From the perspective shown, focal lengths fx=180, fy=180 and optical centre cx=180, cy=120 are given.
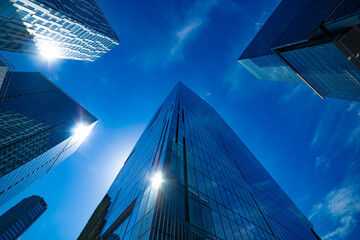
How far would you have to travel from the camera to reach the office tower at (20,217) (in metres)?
129

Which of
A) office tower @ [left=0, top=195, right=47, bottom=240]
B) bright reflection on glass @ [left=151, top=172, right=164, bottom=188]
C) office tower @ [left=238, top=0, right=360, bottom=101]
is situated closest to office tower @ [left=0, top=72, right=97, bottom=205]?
office tower @ [left=0, top=195, right=47, bottom=240]

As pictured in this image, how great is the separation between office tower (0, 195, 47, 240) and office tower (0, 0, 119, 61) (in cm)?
13786

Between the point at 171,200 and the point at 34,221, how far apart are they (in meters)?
200

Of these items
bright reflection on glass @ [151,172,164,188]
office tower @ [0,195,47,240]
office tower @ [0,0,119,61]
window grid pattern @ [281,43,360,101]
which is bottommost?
bright reflection on glass @ [151,172,164,188]

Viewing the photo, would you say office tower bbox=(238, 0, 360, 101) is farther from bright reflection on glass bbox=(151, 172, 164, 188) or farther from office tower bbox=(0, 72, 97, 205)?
office tower bbox=(0, 72, 97, 205)

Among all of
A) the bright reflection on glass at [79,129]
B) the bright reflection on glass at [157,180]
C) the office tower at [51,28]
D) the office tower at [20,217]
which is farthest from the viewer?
the office tower at [20,217]

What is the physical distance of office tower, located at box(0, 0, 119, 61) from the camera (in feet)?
137

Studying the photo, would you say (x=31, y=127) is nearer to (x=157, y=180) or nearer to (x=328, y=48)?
(x=157, y=180)

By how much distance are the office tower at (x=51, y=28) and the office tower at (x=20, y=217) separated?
452 feet

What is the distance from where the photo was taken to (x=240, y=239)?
51.1 ft

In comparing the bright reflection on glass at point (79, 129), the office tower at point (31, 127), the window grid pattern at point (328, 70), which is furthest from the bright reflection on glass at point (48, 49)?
the window grid pattern at point (328, 70)

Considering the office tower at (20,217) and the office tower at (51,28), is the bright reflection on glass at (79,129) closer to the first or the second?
the office tower at (51,28)

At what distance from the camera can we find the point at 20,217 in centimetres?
13850

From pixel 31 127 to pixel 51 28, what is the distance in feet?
188
